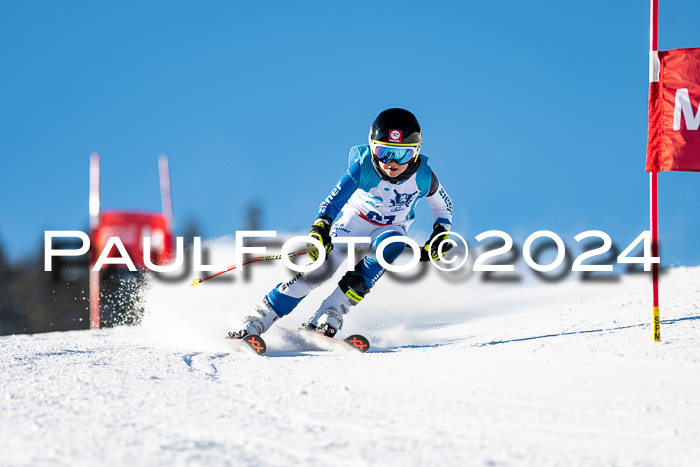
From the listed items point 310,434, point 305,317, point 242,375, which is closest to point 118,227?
point 305,317

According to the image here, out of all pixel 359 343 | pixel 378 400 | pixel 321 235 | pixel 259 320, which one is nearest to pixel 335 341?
pixel 359 343

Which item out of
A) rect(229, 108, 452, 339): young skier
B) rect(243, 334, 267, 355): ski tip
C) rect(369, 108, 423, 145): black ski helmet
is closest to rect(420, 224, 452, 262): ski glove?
rect(229, 108, 452, 339): young skier

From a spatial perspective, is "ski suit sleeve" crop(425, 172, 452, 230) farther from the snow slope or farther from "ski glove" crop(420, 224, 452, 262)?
the snow slope

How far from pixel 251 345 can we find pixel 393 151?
1750 mm

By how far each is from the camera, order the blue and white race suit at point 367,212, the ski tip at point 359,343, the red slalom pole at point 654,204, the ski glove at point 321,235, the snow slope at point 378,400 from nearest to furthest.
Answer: the snow slope at point 378,400
the red slalom pole at point 654,204
the ski tip at point 359,343
the ski glove at point 321,235
the blue and white race suit at point 367,212

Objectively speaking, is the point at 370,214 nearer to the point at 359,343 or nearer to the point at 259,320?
the point at 359,343

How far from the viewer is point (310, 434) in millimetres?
2215

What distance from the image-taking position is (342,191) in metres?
5.09

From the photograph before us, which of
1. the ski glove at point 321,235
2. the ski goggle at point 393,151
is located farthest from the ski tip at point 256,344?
the ski goggle at point 393,151

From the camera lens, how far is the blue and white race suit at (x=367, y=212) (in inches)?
200

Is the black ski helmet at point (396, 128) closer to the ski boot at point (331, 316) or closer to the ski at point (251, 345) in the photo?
the ski boot at point (331, 316)

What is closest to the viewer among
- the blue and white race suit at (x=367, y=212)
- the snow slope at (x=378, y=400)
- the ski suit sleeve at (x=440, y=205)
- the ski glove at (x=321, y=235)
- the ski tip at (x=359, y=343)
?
the snow slope at (x=378, y=400)

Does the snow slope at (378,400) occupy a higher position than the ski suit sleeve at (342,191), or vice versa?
the ski suit sleeve at (342,191)

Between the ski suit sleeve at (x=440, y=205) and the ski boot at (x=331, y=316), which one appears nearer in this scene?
the ski boot at (x=331, y=316)
